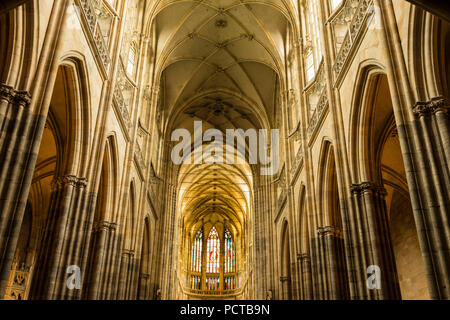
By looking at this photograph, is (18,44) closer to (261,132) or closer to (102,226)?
(102,226)

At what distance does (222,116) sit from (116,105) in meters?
18.4

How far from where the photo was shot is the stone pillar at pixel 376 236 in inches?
372

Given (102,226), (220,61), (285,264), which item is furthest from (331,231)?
(220,61)

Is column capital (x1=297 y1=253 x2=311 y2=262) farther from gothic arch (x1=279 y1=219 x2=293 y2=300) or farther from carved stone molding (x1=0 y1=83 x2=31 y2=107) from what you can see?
carved stone molding (x1=0 y1=83 x2=31 y2=107)

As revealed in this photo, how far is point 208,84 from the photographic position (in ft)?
91.7

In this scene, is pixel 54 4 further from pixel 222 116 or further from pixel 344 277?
pixel 222 116

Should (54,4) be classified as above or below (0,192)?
above

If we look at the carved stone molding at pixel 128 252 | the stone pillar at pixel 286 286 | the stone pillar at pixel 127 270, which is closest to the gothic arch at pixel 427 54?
the stone pillar at pixel 127 270

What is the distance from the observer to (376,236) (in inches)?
385

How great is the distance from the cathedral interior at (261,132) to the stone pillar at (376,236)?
4 centimetres

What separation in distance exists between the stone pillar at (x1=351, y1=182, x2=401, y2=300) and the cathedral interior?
0.04 m

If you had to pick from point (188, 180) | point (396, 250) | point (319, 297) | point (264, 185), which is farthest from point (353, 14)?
point (188, 180)

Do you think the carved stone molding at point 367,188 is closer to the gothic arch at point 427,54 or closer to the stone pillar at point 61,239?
the gothic arch at point 427,54
